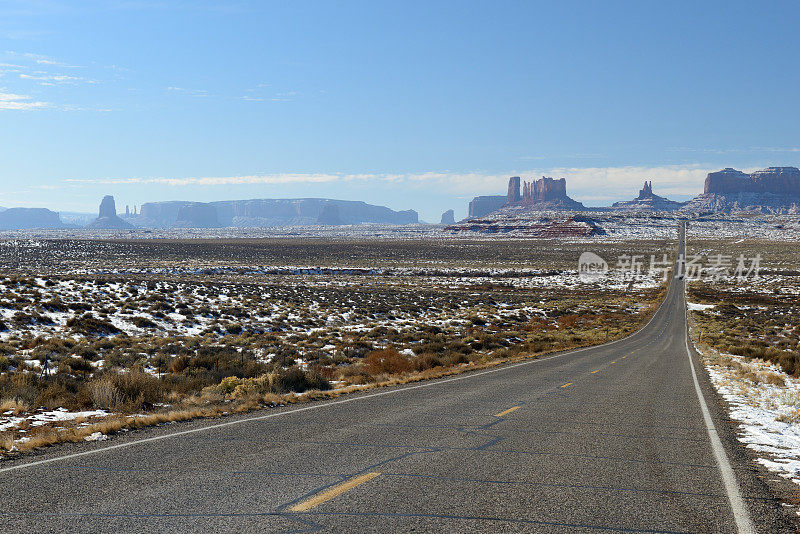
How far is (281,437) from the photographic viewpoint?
24.5ft

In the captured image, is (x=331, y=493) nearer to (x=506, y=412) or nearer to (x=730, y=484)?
(x=730, y=484)

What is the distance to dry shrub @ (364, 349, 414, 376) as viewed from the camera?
17.4m

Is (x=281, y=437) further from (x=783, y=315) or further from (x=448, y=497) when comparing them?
(x=783, y=315)

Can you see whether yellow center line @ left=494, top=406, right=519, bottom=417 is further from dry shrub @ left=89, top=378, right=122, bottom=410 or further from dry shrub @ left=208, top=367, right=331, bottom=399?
dry shrub @ left=89, top=378, right=122, bottom=410

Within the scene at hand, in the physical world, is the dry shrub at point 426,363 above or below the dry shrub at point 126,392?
below

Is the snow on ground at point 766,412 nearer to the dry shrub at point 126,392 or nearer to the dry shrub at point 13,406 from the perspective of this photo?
the dry shrub at point 126,392

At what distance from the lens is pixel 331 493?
511cm

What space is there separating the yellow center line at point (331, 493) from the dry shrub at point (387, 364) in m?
10.7

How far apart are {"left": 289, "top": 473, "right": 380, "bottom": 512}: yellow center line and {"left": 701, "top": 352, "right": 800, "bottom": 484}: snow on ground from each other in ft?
15.0

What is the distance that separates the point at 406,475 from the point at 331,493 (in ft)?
3.07

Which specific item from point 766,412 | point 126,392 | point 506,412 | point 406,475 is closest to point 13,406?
point 126,392

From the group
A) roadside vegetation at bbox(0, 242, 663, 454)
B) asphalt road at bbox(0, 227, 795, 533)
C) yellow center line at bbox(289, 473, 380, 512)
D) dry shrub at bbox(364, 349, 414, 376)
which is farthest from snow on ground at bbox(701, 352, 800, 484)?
dry shrub at bbox(364, 349, 414, 376)

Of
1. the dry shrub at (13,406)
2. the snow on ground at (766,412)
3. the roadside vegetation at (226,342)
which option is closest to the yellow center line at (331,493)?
the roadside vegetation at (226,342)

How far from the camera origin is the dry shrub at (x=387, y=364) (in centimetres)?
1736
